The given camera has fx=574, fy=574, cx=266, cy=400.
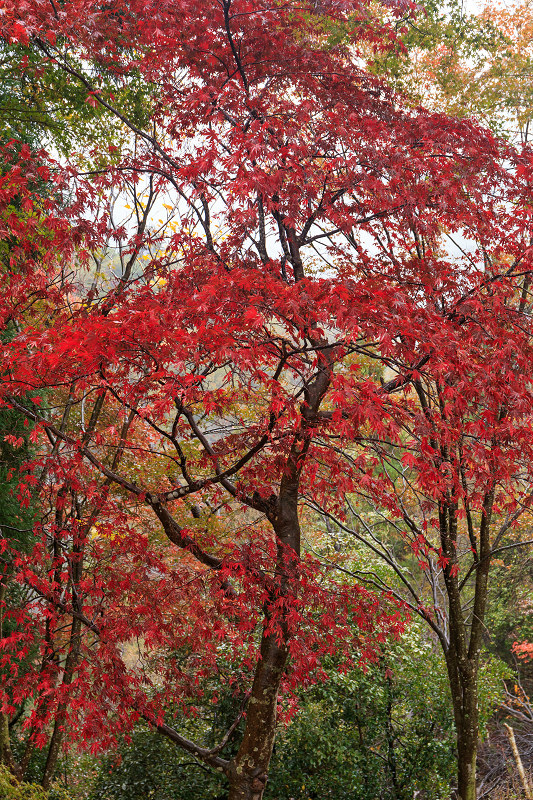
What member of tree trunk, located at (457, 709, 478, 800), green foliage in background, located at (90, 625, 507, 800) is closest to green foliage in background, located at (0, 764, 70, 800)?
green foliage in background, located at (90, 625, 507, 800)

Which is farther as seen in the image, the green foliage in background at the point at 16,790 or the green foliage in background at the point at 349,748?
the green foliage in background at the point at 349,748

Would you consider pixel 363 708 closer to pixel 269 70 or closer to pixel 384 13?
pixel 269 70

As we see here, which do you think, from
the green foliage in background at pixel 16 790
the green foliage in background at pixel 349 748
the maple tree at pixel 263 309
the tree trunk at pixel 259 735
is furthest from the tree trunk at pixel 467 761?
the green foliage in background at pixel 16 790

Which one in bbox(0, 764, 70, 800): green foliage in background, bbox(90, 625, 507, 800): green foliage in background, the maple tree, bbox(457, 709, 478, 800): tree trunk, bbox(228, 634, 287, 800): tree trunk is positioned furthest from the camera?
bbox(90, 625, 507, 800): green foliage in background

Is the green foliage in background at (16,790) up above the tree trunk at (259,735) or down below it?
→ below

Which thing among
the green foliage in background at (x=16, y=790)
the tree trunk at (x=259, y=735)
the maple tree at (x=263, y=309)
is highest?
the maple tree at (x=263, y=309)

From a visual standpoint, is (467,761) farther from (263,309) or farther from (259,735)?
(263,309)

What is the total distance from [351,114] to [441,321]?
1679mm

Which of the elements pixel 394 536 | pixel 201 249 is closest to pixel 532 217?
pixel 201 249

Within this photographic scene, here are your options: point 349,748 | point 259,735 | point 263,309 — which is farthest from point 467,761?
point 263,309

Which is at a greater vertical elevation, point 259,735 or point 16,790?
point 259,735

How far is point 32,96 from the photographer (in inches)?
240

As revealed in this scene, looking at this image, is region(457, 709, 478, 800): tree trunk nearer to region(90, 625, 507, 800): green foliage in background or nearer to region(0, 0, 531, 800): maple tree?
region(0, 0, 531, 800): maple tree

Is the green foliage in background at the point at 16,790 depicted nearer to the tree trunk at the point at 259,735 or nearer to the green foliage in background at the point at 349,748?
the green foliage in background at the point at 349,748
